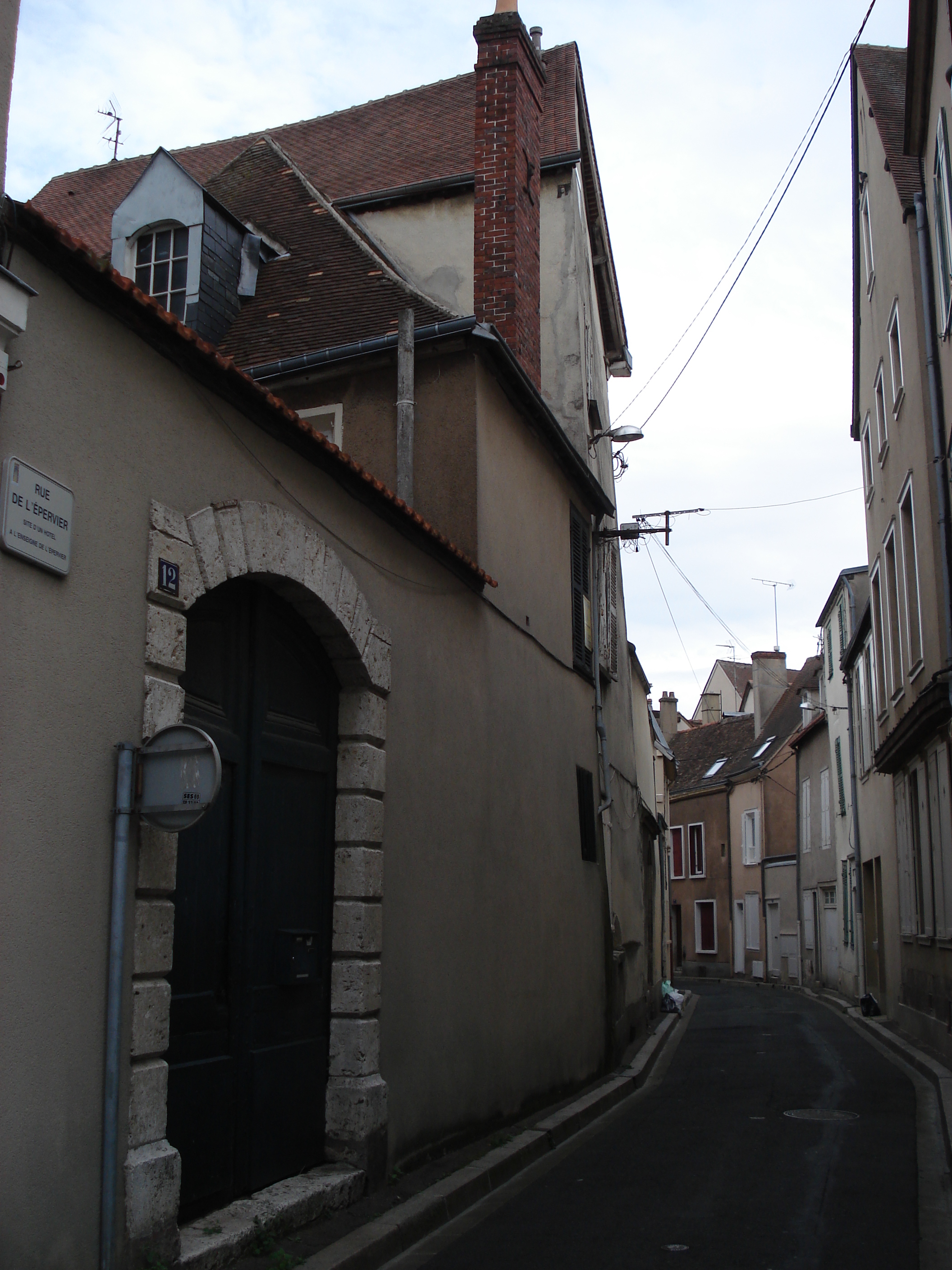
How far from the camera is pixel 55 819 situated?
3.89 meters

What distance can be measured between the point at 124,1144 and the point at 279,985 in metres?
1.49

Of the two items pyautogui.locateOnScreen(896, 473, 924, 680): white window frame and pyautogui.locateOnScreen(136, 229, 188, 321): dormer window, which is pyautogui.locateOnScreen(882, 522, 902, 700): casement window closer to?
pyautogui.locateOnScreen(896, 473, 924, 680): white window frame

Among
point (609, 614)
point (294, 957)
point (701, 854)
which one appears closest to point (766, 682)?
point (701, 854)

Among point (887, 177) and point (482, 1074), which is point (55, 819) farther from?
point (887, 177)

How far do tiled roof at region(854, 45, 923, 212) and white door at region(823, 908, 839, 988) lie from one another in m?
15.3

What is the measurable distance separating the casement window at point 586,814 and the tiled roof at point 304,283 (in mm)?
4383

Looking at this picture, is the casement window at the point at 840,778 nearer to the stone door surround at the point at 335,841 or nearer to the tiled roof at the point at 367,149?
the tiled roof at the point at 367,149

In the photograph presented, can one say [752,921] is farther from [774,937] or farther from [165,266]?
[165,266]

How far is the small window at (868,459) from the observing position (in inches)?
685

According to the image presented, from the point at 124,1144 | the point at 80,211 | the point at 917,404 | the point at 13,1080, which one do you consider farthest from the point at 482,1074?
the point at 80,211

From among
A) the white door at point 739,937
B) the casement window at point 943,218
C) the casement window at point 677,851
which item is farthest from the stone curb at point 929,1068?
the casement window at point 677,851

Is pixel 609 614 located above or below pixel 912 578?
below

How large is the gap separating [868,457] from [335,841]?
14170 millimetres

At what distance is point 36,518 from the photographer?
12.7ft
